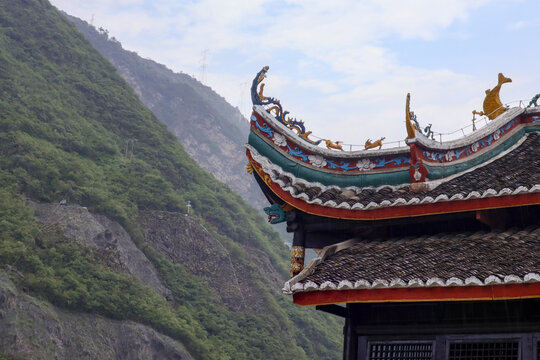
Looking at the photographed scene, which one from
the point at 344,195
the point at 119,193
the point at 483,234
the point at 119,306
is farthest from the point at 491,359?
the point at 119,193

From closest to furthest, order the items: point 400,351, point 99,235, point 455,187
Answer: point 400,351 < point 455,187 < point 99,235

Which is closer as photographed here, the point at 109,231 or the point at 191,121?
the point at 109,231

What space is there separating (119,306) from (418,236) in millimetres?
45482

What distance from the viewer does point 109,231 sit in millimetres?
60438

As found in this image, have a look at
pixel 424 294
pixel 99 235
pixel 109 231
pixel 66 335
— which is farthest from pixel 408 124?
pixel 109 231

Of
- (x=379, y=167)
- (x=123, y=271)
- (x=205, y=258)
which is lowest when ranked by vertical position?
(x=379, y=167)

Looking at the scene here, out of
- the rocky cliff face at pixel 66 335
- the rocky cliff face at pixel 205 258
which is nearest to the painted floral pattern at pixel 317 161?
the rocky cliff face at pixel 66 335

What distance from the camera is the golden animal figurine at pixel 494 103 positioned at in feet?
41.0

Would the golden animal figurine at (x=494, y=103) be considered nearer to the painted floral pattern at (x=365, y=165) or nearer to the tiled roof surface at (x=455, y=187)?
the tiled roof surface at (x=455, y=187)

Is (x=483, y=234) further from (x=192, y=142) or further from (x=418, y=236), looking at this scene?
(x=192, y=142)

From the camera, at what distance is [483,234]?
9.63 m

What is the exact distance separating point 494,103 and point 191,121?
15480 centimetres

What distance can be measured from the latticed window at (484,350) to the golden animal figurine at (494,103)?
497cm

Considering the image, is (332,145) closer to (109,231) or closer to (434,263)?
(434,263)
